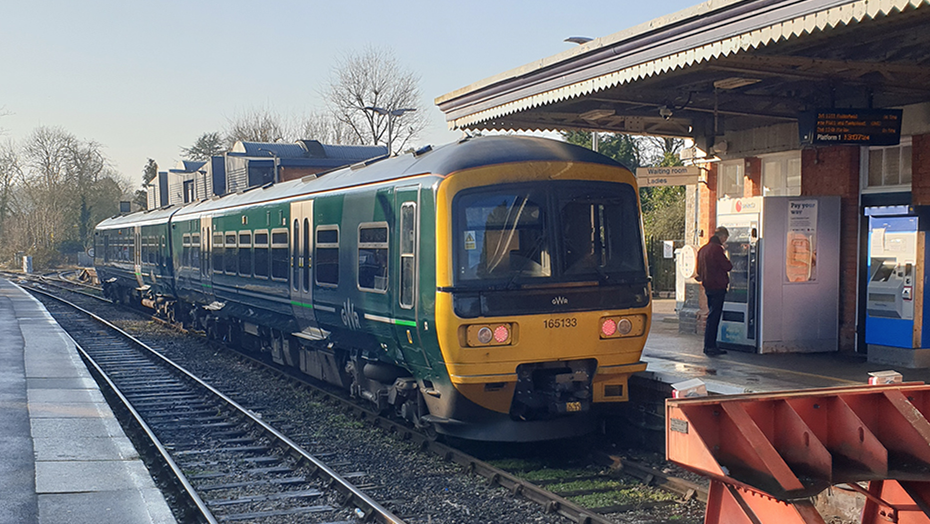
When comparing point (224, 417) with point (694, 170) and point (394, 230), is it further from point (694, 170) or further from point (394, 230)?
point (694, 170)

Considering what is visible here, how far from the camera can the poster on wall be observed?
1098 centimetres

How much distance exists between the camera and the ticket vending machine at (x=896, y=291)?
9.58m

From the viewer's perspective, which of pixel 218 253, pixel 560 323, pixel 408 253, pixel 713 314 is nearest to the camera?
pixel 560 323

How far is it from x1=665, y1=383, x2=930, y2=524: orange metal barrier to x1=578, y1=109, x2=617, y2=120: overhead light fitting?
7615 millimetres

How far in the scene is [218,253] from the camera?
1670 centimetres

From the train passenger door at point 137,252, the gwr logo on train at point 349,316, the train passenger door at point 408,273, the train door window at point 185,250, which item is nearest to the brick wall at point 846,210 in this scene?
the train passenger door at point 408,273

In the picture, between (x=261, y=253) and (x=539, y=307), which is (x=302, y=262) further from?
(x=539, y=307)

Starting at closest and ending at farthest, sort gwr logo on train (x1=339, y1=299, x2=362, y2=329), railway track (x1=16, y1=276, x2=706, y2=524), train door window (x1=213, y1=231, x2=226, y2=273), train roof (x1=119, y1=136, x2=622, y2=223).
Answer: railway track (x1=16, y1=276, x2=706, y2=524) < train roof (x1=119, y1=136, x2=622, y2=223) < gwr logo on train (x1=339, y1=299, x2=362, y2=329) < train door window (x1=213, y1=231, x2=226, y2=273)

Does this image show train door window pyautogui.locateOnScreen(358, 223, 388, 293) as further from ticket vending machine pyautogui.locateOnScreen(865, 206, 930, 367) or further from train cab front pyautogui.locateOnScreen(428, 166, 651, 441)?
ticket vending machine pyautogui.locateOnScreen(865, 206, 930, 367)

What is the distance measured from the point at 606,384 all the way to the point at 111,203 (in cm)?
7355

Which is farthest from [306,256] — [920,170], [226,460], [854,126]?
[920,170]

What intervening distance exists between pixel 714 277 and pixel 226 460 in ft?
20.0

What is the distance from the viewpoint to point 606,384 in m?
8.44

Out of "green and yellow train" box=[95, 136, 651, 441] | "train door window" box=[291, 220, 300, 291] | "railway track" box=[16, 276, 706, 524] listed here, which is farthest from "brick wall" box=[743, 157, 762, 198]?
"train door window" box=[291, 220, 300, 291]
